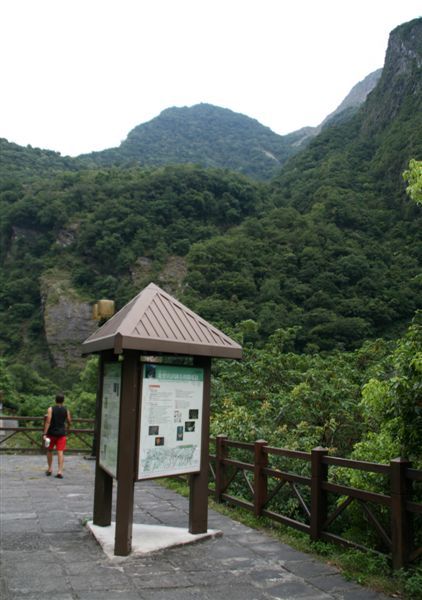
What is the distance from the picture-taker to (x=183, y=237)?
68562mm

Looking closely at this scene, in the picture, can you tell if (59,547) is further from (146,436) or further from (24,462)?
(24,462)

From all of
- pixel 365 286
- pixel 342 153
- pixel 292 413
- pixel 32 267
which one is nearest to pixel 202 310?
pixel 365 286

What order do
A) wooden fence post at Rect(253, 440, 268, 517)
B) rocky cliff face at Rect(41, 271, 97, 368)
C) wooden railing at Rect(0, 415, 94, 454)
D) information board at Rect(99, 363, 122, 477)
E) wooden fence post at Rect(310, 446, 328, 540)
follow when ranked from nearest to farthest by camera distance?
information board at Rect(99, 363, 122, 477)
wooden fence post at Rect(310, 446, 328, 540)
wooden fence post at Rect(253, 440, 268, 517)
wooden railing at Rect(0, 415, 94, 454)
rocky cliff face at Rect(41, 271, 97, 368)

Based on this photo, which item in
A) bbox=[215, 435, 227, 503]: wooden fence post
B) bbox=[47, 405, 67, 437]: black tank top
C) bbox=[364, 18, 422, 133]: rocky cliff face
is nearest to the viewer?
bbox=[215, 435, 227, 503]: wooden fence post

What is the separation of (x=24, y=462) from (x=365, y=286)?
36.3 m

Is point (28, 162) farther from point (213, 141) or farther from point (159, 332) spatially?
point (159, 332)

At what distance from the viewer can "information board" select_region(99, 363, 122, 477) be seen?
587 cm

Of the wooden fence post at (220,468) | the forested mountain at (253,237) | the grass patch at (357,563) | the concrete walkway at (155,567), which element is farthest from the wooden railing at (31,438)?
the forested mountain at (253,237)

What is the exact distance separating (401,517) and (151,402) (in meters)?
2.56

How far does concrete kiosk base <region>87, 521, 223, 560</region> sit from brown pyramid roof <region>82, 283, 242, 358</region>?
76.8 inches

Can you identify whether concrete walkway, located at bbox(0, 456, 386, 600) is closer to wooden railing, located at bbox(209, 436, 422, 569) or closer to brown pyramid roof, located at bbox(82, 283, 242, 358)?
wooden railing, located at bbox(209, 436, 422, 569)

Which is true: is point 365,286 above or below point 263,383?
above

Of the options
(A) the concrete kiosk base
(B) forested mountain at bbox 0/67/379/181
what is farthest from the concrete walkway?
(B) forested mountain at bbox 0/67/379/181

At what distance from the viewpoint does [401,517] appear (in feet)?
16.1
